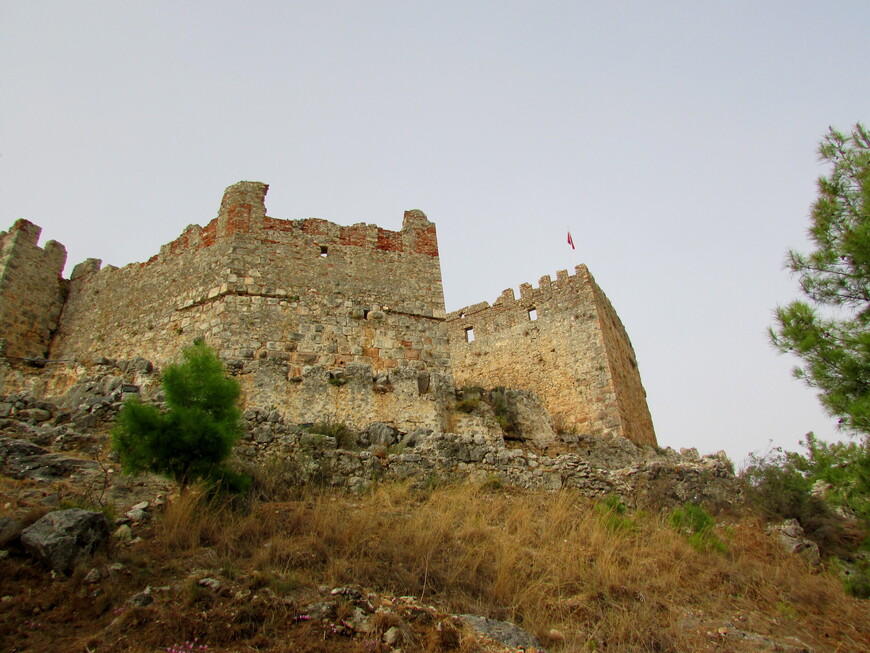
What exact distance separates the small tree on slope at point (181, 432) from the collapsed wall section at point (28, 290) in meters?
8.77

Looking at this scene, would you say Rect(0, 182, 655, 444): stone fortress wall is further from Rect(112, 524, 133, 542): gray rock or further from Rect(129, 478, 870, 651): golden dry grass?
Rect(112, 524, 133, 542): gray rock

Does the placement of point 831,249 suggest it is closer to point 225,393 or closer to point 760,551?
point 760,551

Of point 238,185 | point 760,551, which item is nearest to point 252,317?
point 238,185

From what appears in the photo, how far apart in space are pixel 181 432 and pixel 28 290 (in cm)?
1045

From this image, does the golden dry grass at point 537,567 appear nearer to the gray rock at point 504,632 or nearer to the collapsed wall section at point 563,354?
the gray rock at point 504,632

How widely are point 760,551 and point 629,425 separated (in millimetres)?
8114

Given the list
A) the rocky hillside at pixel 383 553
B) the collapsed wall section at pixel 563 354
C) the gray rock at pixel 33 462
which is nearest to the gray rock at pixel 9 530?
the rocky hillside at pixel 383 553

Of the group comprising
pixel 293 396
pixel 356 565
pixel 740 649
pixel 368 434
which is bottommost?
pixel 740 649

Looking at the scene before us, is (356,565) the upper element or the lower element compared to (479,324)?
lower

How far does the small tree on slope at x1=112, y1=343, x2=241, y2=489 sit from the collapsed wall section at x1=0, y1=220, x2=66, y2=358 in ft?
28.8

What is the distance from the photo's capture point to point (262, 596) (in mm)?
4977

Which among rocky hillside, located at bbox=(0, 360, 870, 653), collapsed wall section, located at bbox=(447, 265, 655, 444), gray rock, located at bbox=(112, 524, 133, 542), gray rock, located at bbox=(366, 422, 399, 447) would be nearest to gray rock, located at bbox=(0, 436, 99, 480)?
rocky hillside, located at bbox=(0, 360, 870, 653)

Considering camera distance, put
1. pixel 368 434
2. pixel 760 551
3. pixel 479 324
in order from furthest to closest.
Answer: pixel 479 324, pixel 368 434, pixel 760 551

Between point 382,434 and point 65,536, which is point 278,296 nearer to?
point 382,434
